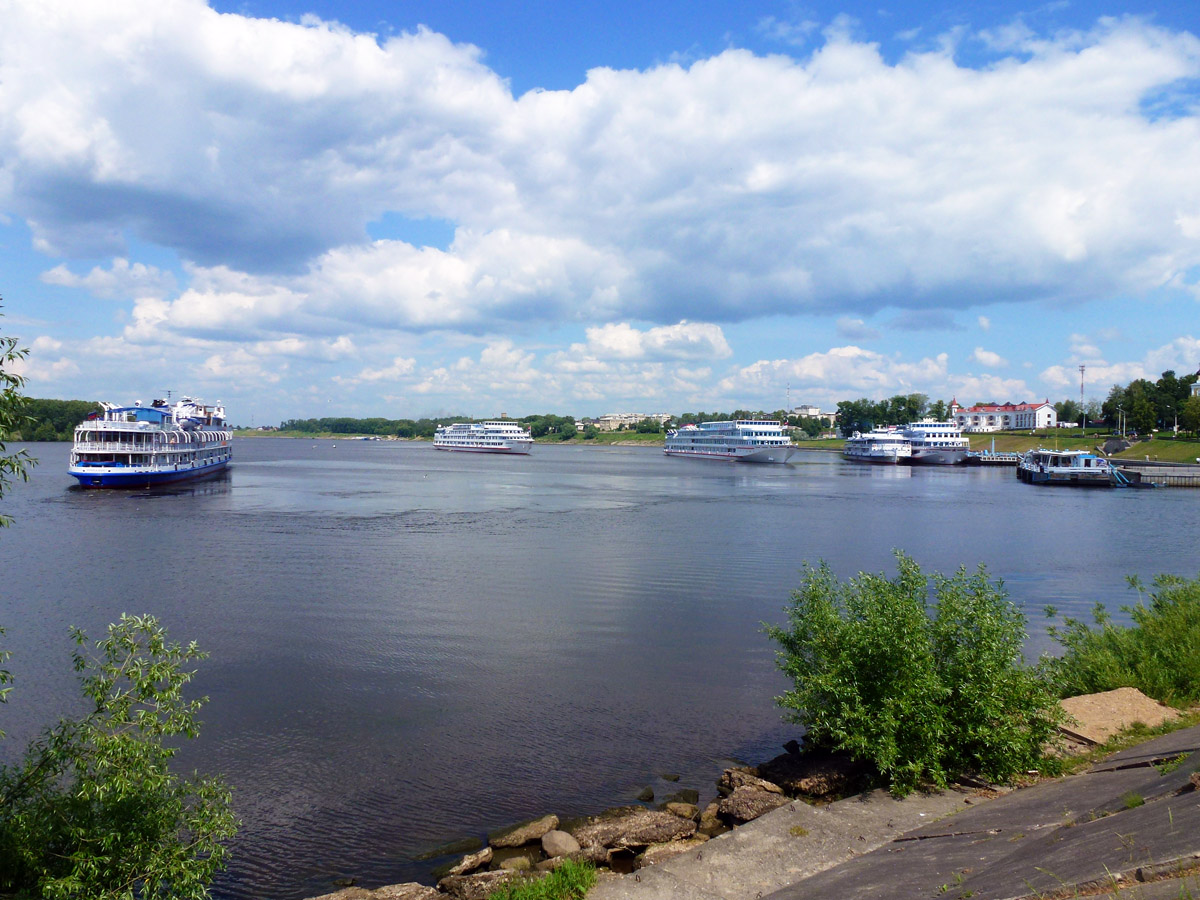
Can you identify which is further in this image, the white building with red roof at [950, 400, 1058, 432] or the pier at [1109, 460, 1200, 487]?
the white building with red roof at [950, 400, 1058, 432]

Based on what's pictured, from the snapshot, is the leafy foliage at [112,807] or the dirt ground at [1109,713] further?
the dirt ground at [1109,713]

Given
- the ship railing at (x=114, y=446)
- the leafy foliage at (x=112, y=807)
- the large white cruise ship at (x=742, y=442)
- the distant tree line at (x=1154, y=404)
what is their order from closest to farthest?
the leafy foliage at (x=112, y=807) → the ship railing at (x=114, y=446) → the distant tree line at (x=1154, y=404) → the large white cruise ship at (x=742, y=442)

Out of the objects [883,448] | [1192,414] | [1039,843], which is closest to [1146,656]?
[1039,843]

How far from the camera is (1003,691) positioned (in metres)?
10.5

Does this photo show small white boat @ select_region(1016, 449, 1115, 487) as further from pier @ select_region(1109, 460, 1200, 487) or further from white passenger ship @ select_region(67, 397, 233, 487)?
white passenger ship @ select_region(67, 397, 233, 487)

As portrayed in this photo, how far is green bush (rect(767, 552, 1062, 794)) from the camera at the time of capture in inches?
410

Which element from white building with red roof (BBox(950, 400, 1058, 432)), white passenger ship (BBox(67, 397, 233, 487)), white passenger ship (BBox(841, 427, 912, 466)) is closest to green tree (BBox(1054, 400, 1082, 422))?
white building with red roof (BBox(950, 400, 1058, 432))

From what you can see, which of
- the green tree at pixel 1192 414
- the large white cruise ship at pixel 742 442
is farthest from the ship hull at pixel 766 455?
the green tree at pixel 1192 414

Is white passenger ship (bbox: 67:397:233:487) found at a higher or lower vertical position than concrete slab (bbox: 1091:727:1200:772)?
higher

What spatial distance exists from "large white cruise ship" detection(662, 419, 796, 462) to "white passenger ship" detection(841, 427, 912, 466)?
44.4 feet

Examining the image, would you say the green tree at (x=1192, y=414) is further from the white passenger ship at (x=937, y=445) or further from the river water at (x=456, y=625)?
the river water at (x=456, y=625)

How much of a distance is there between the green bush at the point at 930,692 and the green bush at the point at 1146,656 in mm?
1500

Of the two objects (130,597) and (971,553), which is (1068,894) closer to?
(130,597)

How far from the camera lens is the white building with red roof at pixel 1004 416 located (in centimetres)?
16638
